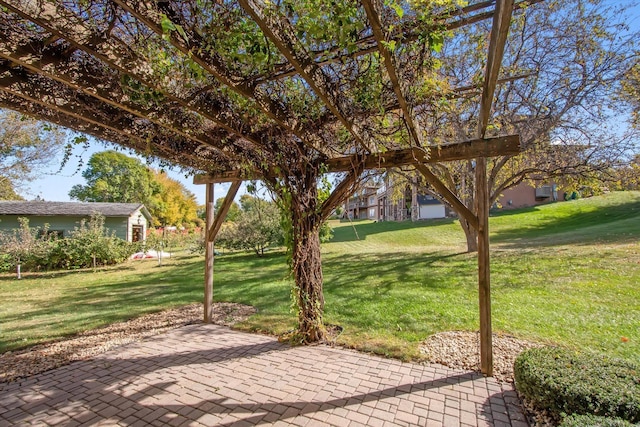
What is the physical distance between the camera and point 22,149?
12.0 m

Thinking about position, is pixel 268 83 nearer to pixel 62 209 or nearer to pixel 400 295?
pixel 400 295

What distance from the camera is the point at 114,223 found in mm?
17328

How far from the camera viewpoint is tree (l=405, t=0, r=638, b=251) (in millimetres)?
6461

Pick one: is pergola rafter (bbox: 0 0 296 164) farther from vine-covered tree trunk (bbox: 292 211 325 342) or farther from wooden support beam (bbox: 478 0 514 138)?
wooden support beam (bbox: 478 0 514 138)

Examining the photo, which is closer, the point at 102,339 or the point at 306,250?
the point at 306,250

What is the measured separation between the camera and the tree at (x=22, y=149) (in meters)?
10.8

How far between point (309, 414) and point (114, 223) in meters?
18.9

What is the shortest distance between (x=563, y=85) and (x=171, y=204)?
33.4 meters

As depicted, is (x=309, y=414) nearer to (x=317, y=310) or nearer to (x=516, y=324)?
(x=317, y=310)

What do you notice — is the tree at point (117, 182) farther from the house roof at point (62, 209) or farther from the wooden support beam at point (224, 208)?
the wooden support beam at point (224, 208)

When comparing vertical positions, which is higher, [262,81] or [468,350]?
[262,81]

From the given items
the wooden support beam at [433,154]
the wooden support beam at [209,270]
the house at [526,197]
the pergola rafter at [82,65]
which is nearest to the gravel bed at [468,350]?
the wooden support beam at [433,154]

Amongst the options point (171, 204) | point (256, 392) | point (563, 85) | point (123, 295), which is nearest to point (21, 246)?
point (123, 295)

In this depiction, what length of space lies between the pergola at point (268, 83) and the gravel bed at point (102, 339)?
8.22 feet
